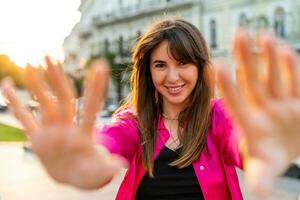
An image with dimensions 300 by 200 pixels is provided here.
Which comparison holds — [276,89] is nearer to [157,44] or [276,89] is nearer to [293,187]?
[157,44]

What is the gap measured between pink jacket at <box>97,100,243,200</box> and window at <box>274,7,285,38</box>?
20.3 m

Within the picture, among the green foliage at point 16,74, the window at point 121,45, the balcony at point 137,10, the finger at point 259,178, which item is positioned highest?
the balcony at point 137,10

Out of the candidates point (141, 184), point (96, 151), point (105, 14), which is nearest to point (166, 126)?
point (141, 184)

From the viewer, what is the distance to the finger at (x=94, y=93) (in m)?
0.90

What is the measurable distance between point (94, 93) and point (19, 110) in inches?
7.3

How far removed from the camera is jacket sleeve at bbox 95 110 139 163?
5.25 feet

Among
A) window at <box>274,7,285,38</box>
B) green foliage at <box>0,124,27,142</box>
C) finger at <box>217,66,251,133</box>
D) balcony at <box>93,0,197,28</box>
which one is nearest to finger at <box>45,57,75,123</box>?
finger at <box>217,66,251,133</box>

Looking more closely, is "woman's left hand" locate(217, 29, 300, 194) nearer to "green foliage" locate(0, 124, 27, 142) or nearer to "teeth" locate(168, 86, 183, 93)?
"teeth" locate(168, 86, 183, 93)

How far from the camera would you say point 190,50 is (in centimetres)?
174

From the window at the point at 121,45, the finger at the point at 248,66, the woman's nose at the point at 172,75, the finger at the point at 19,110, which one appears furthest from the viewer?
the window at the point at 121,45

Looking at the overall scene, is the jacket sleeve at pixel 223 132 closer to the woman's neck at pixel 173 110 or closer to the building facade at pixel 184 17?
the woman's neck at pixel 173 110

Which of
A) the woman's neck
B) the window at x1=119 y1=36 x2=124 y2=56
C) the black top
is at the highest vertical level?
the woman's neck

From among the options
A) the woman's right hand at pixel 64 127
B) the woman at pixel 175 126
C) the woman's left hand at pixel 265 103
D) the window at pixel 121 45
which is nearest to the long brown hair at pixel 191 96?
the woman at pixel 175 126

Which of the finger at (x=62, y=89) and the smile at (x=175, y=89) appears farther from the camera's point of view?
the smile at (x=175, y=89)
